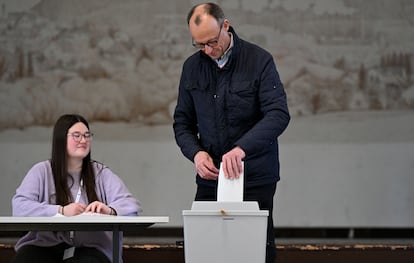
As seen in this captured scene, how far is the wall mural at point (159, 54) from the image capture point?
5539mm

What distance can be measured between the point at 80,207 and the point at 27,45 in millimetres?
2790

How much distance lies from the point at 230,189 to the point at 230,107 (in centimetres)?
41

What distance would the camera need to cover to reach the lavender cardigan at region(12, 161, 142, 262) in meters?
3.16

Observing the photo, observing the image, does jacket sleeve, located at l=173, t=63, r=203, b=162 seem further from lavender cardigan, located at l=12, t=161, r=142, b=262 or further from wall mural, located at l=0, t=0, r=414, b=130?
wall mural, located at l=0, t=0, r=414, b=130

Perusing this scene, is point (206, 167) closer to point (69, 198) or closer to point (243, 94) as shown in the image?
point (243, 94)

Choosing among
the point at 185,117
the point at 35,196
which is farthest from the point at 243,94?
the point at 35,196

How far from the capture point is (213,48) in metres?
2.99

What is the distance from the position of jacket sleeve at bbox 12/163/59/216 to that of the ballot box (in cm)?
72

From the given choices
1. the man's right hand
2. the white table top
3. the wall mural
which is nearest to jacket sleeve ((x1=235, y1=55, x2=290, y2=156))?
the man's right hand

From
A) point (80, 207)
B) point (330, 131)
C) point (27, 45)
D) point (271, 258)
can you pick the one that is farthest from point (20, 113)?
point (271, 258)

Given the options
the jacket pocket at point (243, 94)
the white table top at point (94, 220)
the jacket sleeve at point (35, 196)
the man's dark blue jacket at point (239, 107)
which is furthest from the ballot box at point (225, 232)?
the jacket sleeve at point (35, 196)

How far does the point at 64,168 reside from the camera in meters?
3.29

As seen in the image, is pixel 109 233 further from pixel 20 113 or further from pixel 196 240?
pixel 20 113

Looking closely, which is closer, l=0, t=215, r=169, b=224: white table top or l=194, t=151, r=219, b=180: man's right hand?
l=0, t=215, r=169, b=224: white table top
